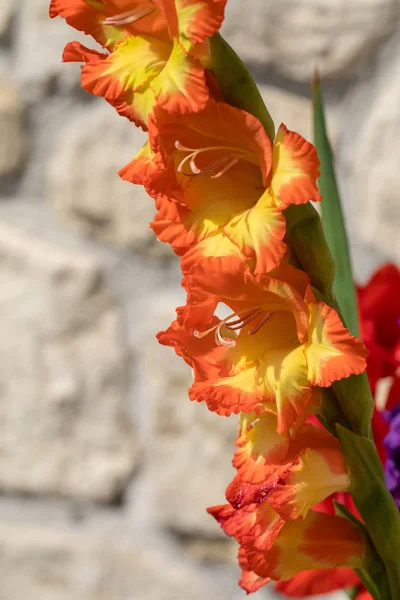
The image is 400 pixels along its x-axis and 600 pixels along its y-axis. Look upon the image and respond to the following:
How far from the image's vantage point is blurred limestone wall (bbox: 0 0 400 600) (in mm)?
591

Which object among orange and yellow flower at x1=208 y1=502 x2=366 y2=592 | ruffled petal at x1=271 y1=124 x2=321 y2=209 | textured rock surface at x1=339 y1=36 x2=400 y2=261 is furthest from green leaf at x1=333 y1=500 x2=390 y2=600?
textured rock surface at x1=339 y1=36 x2=400 y2=261

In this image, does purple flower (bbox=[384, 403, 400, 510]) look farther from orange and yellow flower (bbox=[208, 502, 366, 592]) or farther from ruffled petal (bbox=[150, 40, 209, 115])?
ruffled petal (bbox=[150, 40, 209, 115])

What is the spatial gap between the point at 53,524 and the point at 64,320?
0.22m

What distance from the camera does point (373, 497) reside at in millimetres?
185

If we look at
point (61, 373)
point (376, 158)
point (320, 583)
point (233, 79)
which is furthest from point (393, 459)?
point (61, 373)

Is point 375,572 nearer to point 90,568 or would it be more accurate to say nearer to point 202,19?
point 202,19

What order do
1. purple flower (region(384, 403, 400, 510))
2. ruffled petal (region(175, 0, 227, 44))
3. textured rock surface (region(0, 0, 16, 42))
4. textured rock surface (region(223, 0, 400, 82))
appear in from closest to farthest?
1. ruffled petal (region(175, 0, 227, 44))
2. purple flower (region(384, 403, 400, 510))
3. textured rock surface (region(223, 0, 400, 82))
4. textured rock surface (region(0, 0, 16, 42))

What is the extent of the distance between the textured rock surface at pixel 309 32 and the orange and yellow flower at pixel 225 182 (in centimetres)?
42

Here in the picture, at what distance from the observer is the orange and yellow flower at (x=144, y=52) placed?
0.14 m

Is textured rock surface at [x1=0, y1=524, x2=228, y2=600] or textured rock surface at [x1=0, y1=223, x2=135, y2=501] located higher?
textured rock surface at [x1=0, y1=223, x2=135, y2=501]

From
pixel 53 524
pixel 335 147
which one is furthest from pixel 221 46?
pixel 53 524

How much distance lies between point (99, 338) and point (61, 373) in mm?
48

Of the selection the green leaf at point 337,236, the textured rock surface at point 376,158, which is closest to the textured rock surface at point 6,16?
the textured rock surface at point 376,158

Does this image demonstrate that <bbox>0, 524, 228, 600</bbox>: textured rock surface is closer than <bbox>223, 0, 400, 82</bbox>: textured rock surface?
No
